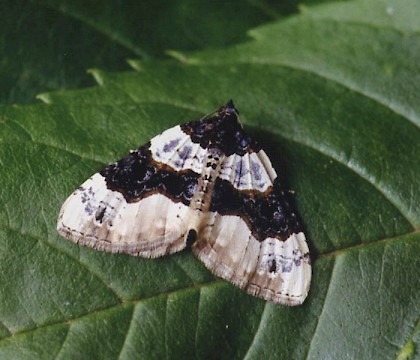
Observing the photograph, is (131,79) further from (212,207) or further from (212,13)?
(212,13)

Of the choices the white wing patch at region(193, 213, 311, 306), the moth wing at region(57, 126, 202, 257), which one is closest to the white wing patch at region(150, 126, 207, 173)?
the moth wing at region(57, 126, 202, 257)

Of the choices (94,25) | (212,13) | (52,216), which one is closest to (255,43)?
(212,13)

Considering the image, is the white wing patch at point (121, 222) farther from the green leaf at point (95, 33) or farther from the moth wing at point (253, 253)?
the green leaf at point (95, 33)

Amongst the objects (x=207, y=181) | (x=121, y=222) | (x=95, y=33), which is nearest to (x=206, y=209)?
(x=207, y=181)

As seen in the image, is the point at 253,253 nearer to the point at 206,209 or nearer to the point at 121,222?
the point at 206,209

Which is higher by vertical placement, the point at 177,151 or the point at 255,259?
the point at 177,151

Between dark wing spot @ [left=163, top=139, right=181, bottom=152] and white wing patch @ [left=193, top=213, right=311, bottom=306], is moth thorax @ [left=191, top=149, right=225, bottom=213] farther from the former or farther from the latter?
dark wing spot @ [left=163, top=139, right=181, bottom=152]
